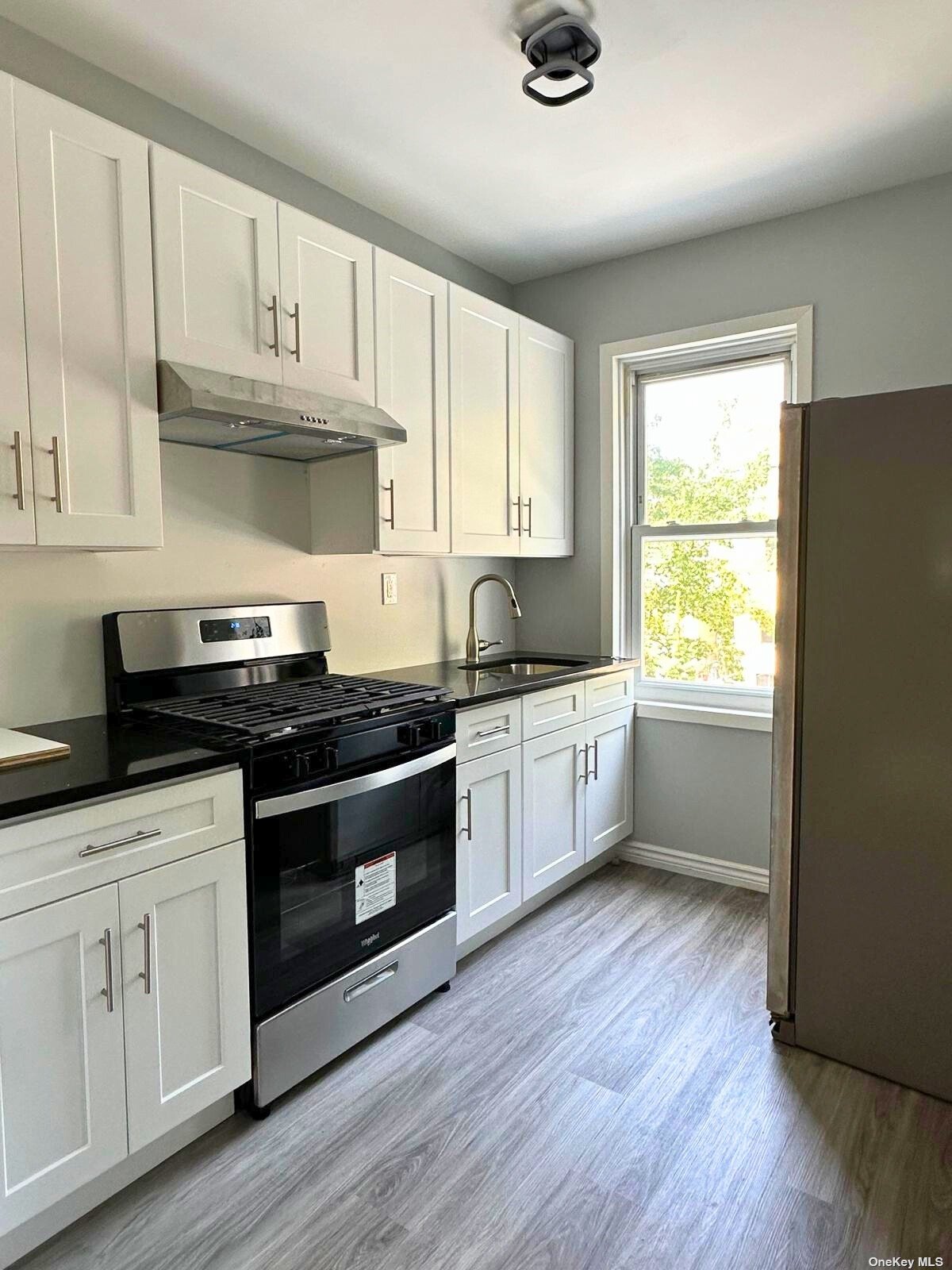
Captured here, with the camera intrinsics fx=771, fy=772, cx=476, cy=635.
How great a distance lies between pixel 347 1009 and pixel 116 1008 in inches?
26.4

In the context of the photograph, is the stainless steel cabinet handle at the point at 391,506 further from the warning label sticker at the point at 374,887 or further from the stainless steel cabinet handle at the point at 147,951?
the stainless steel cabinet handle at the point at 147,951

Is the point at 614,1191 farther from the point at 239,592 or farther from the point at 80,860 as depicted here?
Result: the point at 239,592

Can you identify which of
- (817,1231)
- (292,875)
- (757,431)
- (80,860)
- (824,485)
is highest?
(757,431)

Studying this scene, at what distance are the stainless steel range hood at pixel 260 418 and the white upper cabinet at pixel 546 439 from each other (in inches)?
37.1

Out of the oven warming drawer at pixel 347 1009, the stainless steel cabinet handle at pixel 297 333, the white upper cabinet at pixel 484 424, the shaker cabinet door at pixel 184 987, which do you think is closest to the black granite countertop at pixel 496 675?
the white upper cabinet at pixel 484 424

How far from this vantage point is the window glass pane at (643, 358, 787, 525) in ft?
10.3

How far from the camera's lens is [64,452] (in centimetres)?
169

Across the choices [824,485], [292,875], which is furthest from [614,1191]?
[824,485]

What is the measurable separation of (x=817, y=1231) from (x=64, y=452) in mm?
2238

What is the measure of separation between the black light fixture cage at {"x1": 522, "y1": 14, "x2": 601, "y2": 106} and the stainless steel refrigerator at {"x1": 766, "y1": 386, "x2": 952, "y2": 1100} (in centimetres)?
103

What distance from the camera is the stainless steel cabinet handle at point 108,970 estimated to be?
58.3 inches

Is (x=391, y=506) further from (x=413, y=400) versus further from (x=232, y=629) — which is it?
(x=232, y=629)

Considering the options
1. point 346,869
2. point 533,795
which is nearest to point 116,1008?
point 346,869

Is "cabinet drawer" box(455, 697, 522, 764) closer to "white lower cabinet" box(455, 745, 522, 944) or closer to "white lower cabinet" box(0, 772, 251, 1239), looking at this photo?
"white lower cabinet" box(455, 745, 522, 944)
